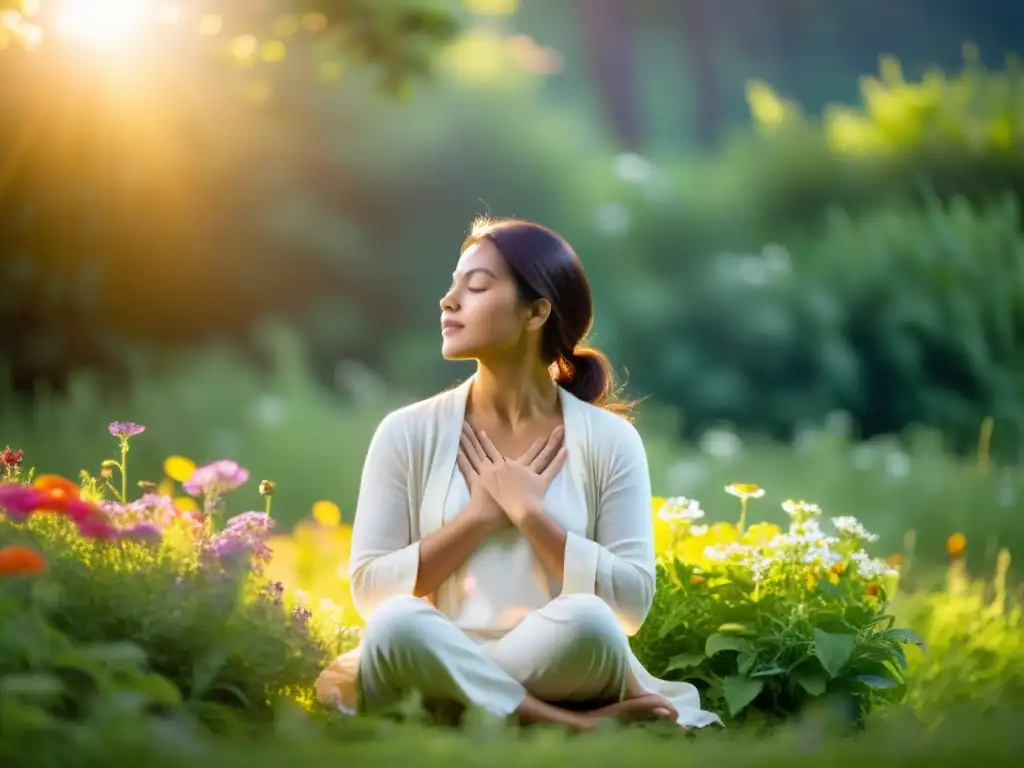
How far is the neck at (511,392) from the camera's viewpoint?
3.62 m

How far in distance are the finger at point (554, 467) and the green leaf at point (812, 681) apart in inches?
34.8

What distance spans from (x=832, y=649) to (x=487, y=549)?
94cm

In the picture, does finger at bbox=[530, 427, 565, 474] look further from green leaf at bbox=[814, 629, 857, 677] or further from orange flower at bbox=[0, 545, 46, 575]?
orange flower at bbox=[0, 545, 46, 575]

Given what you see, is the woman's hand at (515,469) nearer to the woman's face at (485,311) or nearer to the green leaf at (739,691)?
the woman's face at (485,311)

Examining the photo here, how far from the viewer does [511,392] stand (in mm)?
3631

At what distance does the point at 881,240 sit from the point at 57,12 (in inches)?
219

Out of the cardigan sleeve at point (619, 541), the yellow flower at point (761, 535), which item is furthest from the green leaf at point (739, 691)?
the yellow flower at point (761, 535)

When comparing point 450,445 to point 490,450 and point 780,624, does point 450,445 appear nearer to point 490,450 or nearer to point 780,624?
point 490,450

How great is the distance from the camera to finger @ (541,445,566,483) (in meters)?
3.49

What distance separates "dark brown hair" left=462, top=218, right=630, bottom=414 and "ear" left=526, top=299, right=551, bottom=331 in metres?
0.01

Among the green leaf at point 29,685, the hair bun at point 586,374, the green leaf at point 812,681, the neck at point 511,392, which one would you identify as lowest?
the green leaf at point 29,685

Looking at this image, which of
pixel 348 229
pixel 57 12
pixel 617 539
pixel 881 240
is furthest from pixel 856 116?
pixel 617 539

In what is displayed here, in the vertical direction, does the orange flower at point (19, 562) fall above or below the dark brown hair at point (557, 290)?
below

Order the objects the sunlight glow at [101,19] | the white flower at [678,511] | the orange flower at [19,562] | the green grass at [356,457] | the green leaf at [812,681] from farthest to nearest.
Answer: the sunlight glow at [101,19], the green grass at [356,457], the white flower at [678,511], the green leaf at [812,681], the orange flower at [19,562]
